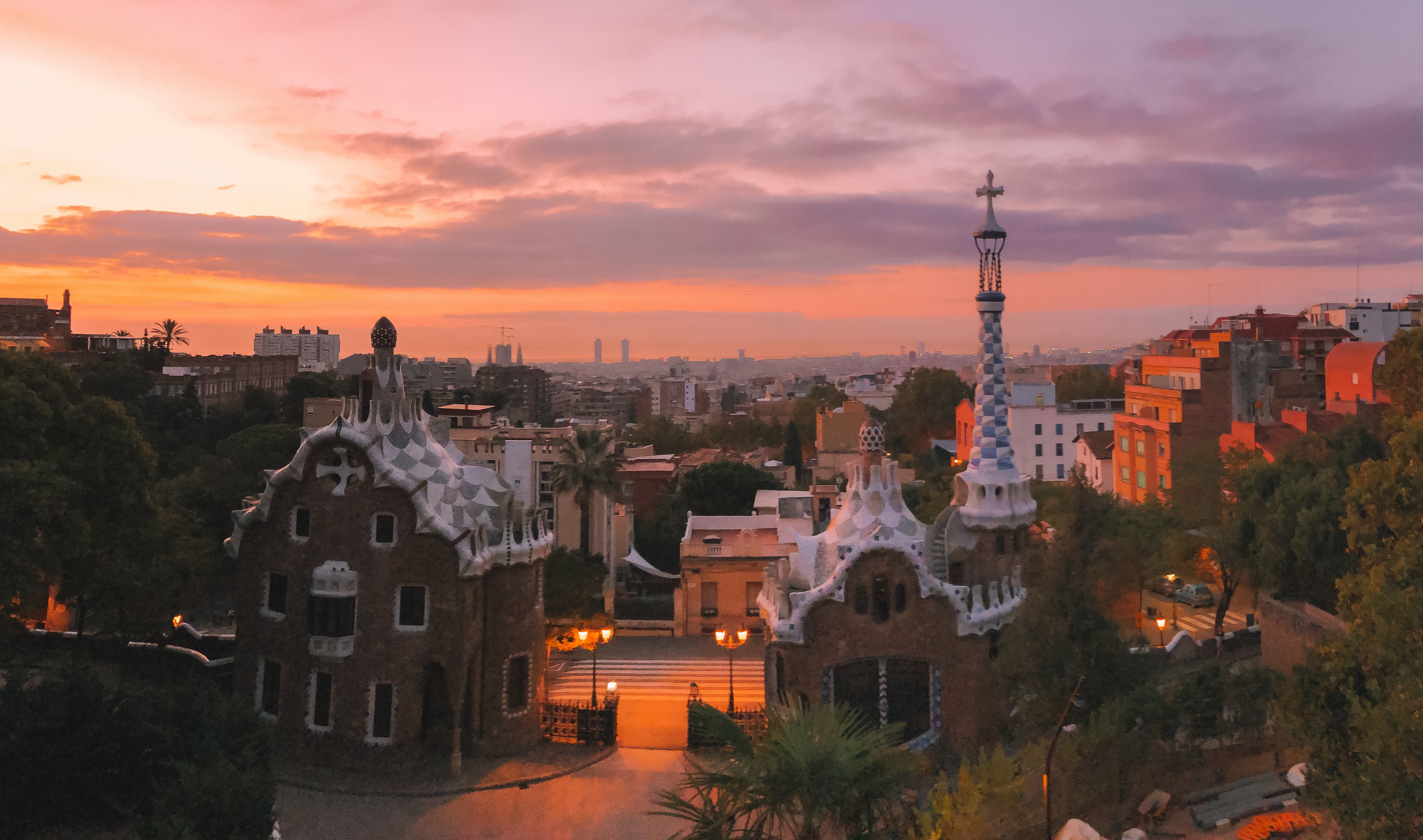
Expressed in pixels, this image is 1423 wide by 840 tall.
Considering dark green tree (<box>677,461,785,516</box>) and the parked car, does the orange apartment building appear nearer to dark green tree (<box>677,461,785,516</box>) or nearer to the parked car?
the parked car

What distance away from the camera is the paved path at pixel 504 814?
21.5 metres

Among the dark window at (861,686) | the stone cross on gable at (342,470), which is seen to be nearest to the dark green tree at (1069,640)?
the dark window at (861,686)

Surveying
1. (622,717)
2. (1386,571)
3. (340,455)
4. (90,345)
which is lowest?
(622,717)

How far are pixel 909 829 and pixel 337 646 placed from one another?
15.0 meters

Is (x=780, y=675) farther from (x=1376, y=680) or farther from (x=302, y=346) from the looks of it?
(x=302, y=346)

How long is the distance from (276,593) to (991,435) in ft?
64.2

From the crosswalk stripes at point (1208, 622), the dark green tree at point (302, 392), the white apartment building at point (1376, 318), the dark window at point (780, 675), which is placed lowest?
the crosswalk stripes at point (1208, 622)

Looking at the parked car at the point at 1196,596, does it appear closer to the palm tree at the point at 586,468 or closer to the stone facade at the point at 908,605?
the stone facade at the point at 908,605

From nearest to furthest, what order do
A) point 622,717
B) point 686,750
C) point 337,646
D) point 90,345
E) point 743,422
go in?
point 337,646
point 686,750
point 622,717
point 90,345
point 743,422

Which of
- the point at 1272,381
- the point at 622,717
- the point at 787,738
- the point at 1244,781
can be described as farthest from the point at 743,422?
the point at 787,738

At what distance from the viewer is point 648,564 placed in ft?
157

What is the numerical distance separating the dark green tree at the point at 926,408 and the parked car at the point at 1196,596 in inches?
1999

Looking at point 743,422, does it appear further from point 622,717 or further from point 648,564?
point 622,717

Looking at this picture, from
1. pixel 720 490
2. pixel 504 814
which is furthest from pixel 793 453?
pixel 504 814
